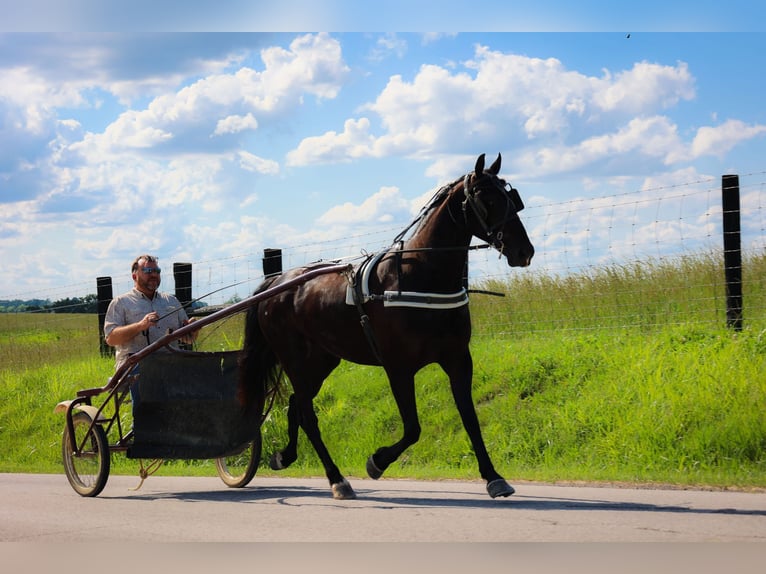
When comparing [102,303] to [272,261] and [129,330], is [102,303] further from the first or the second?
[129,330]

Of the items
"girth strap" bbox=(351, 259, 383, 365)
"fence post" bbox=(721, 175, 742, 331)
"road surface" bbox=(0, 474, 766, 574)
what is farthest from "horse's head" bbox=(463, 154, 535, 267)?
"fence post" bbox=(721, 175, 742, 331)

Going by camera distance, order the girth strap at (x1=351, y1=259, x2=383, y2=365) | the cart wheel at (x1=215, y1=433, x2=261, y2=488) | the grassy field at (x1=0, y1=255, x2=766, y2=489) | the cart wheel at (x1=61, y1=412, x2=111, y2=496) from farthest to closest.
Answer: the grassy field at (x1=0, y1=255, x2=766, y2=489), the cart wheel at (x1=215, y1=433, x2=261, y2=488), the cart wheel at (x1=61, y1=412, x2=111, y2=496), the girth strap at (x1=351, y1=259, x2=383, y2=365)

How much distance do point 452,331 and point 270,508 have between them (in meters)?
1.95

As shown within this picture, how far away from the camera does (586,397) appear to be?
484 inches

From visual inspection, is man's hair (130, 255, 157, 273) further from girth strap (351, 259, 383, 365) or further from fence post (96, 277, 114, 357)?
fence post (96, 277, 114, 357)

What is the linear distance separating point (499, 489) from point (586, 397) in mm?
4310

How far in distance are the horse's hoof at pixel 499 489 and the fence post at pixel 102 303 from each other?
42.7ft

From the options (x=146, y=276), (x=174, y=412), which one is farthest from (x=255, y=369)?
(x=146, y=276)

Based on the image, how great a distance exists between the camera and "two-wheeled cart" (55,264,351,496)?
981 centimetres

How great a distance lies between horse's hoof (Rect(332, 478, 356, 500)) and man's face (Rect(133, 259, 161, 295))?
9.08 feet

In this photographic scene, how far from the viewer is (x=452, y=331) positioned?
8.55 m

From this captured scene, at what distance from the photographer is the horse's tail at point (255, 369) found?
10.1 meters

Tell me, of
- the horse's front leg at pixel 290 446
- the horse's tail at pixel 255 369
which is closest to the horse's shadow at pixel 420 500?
the horse's front leg at pixel 290 446

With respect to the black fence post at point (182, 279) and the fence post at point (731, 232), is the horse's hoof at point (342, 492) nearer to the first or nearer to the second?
the fence post at point (731, 232)
